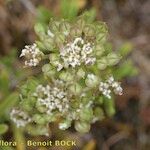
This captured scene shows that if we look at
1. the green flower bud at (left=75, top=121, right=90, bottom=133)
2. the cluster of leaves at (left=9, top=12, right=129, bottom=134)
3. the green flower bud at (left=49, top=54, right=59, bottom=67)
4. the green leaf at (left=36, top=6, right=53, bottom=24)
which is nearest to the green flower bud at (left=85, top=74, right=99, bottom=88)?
the cluster of leaves at (left=9, top=12, right=129, bottom=134)

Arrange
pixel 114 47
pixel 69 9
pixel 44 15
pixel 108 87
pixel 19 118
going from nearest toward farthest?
pixel 108 87 → pixel 19 118 → pixel 69 9 → pixel 44 15 → pixel 114 47

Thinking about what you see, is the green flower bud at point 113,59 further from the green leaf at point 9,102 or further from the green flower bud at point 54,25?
the green leaf at point 9,102

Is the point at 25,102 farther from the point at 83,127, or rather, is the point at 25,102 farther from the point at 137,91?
the point at 137,91

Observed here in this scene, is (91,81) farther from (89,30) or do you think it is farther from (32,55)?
(32,55)

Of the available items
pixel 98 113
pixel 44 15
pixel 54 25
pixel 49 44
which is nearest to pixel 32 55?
pixel 49 44

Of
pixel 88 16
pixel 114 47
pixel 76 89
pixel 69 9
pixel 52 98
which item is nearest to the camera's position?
pixel 76 89

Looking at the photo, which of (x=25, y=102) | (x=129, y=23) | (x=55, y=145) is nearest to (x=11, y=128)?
(x=55, y=145)
